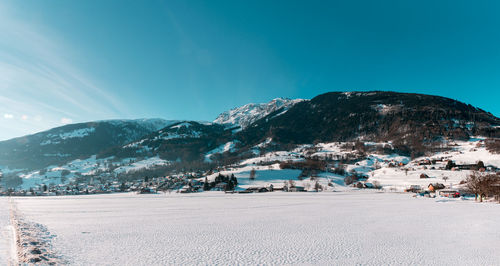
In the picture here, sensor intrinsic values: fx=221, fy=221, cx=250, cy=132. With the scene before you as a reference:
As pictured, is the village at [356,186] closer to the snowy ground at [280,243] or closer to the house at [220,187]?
the house at [220,187]

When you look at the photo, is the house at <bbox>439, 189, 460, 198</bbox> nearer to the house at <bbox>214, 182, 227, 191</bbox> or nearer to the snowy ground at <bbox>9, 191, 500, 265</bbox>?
the snowy ground at <bbox>9, 191, 500, 265</bbox>

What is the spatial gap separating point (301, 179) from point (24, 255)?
117 metres

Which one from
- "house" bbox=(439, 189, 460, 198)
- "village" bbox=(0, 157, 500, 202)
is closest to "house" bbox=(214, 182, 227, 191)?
"village" bbox=(0, 157, 500, 202)

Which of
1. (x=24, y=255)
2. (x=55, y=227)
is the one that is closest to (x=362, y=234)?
(x=24, y=255)

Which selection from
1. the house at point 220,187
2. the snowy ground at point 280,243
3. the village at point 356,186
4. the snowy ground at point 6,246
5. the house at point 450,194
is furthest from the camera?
the house at point 220,187

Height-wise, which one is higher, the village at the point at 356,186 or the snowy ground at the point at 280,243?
the snowy ground at the point at 280,243

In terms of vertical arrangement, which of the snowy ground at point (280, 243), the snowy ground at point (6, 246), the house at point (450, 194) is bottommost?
the house at point (450, 194)

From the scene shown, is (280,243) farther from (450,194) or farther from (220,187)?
(220,187)

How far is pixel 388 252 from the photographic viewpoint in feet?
40.3

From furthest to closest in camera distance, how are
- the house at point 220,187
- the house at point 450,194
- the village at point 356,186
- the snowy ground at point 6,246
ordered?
the house at point 220,187, the house at point 450,194, the village at point 356,186, the snowy ground at point 6,246

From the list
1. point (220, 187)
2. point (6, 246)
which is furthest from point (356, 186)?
point (6, 246)

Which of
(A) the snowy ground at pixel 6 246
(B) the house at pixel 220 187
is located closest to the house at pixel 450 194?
(B) the house at pixel 220 187

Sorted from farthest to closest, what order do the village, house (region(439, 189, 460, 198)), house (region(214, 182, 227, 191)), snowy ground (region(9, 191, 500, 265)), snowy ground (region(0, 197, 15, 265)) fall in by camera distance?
1. house (region(214, 182, 227, 191))
2. house (region(439, 189, 460, 198))
3. the village
4. snowy ground (region(9, 191, 500, 265))
5. snowy ground (region(0, 197, 15, 265))

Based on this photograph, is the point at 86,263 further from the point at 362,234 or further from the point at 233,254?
the point at 362,234
